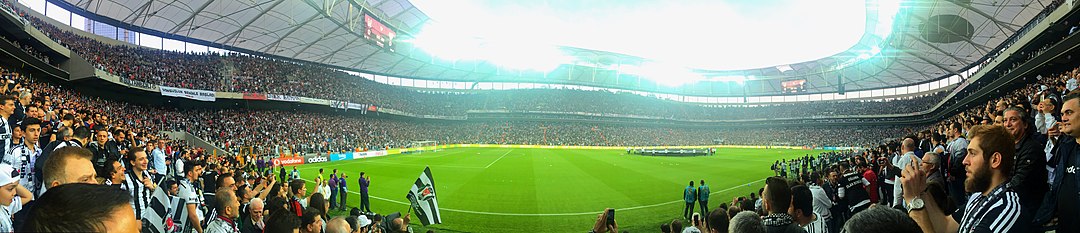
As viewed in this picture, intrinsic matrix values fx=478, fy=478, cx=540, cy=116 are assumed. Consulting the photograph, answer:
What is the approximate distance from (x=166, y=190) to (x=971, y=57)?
63.4m

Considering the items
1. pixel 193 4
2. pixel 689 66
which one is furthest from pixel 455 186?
pixel 689 66

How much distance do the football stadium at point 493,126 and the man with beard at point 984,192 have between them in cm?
1

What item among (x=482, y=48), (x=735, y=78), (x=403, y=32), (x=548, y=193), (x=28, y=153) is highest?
(x=482, y=48)

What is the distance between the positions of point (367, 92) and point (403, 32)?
20.6 meters

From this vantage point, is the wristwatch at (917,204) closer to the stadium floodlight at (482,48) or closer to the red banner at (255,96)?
the stadium floodlight at (482,48)

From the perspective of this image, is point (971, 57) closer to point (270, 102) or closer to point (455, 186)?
point (455, 186)

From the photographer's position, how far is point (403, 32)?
143ft

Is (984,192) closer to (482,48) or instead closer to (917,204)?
(917,204)

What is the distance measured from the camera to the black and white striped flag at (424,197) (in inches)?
416

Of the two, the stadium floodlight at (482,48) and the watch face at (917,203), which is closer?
the watch face at (917,203)

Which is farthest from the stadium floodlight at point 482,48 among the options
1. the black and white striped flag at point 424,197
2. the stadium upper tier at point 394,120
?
the black and white striped flag at point 424,197

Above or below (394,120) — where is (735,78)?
above

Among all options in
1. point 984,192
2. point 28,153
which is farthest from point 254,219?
point 984,192

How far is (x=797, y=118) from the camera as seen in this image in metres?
82.9
